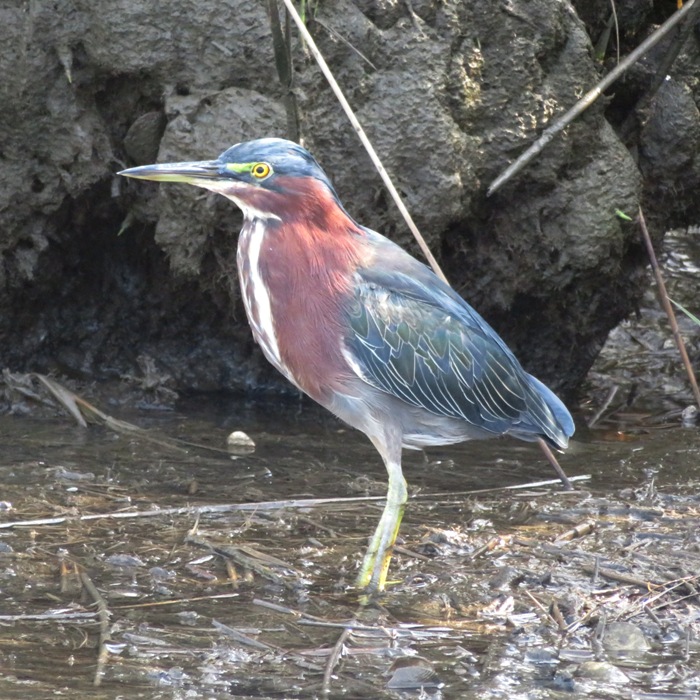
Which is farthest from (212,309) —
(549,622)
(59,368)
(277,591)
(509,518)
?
(549,622)

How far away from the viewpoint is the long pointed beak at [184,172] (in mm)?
4195

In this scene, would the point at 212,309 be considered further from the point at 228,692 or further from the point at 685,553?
the point at 228,692

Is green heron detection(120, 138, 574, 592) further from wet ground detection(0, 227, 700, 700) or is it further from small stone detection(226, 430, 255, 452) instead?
small stone detection(226, 430, 255, 452)

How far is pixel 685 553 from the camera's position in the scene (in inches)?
Answer: 174

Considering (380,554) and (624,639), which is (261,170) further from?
(624,639)

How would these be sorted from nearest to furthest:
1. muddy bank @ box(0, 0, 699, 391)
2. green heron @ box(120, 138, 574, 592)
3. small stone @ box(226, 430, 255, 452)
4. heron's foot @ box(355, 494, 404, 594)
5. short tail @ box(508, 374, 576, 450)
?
heron's foot @ box(355, 494, 404, 594) < green heron @ box(120, 138, 574, 592) < short tail @ box(508, 374, 576, 450) < muddy bank @ box(0, 0, 699, 391) < small stone @ box(226, 430, 255, 452)

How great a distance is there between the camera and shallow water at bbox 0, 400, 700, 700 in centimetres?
346

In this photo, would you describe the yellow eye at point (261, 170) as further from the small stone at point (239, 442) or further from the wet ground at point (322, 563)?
the small stone at point (239, 442)

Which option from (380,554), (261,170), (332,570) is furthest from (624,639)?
(261,170)

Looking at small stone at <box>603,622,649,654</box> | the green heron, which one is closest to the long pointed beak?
the green heron

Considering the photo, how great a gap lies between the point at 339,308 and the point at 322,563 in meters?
0.93

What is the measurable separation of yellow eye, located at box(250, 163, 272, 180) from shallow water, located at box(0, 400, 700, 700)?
1350mm

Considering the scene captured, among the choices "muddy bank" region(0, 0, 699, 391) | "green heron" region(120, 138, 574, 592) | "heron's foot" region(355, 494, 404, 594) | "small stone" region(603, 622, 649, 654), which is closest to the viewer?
"small stone" region(603, 622, 649, 654)

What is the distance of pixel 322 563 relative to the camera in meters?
4.39
